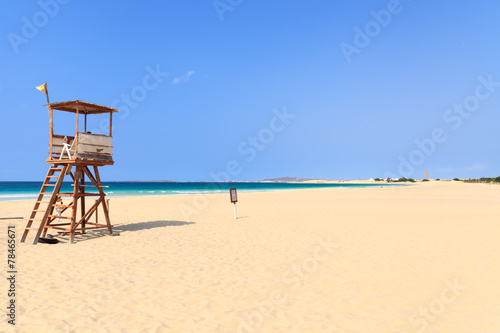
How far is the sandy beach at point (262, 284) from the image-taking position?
517 cm

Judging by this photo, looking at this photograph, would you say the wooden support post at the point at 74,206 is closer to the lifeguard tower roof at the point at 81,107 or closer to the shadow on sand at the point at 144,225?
the lifeguard tower roof at the point at 81,107

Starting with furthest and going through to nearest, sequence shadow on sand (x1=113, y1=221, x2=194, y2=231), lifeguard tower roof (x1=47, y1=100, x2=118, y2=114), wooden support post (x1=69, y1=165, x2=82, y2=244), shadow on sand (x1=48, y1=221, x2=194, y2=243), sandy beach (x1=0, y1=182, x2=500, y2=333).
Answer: shadow on sand (x1=113, y1=221, x2=194, y2=231)
shadow on sand (x1=48, y1=221, x2=194, y2=243)
lifeguard tower roof (x1=47, y1=100, x2=118, y2=114)
wooden support post (x1=69, y1=165, x2=82, y2=244)
sandy beach (x1=0, y1=182, x2=500, y2=333)

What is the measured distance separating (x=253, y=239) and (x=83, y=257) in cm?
575

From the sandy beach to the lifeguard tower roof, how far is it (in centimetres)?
516

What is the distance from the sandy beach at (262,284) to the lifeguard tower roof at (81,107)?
16.9ft

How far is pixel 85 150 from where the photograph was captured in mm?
12312

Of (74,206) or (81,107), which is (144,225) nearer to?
(74,206)

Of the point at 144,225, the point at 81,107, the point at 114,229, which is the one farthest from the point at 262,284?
the point at 81,107

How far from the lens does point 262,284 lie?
6.98m

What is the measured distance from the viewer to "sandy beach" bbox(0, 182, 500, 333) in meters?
5.17

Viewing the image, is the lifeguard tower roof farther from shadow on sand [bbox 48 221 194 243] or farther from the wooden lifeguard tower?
shadow on sand [bbox 48 221 194 243]

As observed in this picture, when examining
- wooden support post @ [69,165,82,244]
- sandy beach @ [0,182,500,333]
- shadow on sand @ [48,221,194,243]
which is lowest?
sandy beach @ [0,182,500,333]

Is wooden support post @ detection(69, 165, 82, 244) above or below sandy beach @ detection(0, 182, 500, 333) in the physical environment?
above

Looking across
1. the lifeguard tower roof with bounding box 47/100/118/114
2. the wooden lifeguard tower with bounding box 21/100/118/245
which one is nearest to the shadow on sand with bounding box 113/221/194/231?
the wooden lifeguard tower with bounding box 21/100/118/245
